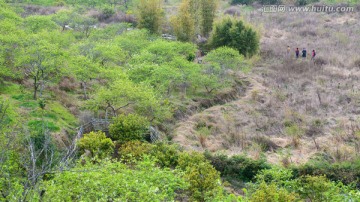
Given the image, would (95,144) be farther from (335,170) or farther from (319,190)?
(335,170)

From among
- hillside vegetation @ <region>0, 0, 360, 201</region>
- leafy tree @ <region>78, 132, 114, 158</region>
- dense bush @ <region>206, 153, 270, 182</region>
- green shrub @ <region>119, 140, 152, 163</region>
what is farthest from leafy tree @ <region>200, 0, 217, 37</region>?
leafy tree @ <region>78, 132, 114, 158</region>

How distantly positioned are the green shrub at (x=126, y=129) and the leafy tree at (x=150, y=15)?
19.3 m

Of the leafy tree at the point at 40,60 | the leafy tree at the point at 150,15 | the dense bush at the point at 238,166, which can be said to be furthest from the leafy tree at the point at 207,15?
the dense bush at the point at 238,166

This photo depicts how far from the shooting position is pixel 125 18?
4344cm

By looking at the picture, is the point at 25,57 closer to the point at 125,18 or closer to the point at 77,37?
the point at 77,37

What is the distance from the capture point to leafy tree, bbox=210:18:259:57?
113ft

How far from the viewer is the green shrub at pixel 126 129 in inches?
729

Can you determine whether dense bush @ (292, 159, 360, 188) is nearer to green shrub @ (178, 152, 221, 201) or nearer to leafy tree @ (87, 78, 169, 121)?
green shrub @ (178, 152, 221, 201)

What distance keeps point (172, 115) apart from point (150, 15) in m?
16.1

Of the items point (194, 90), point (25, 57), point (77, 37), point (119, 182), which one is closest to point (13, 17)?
point (77, 37)

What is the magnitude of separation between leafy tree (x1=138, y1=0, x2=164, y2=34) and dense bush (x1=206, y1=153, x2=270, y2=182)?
21545 millimetres

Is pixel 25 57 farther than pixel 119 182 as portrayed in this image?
Yes

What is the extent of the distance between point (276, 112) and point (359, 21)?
88.5ft

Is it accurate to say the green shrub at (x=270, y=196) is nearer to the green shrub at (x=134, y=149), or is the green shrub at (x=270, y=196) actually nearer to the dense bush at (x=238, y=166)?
the dense bush at (x=238, y=166)
